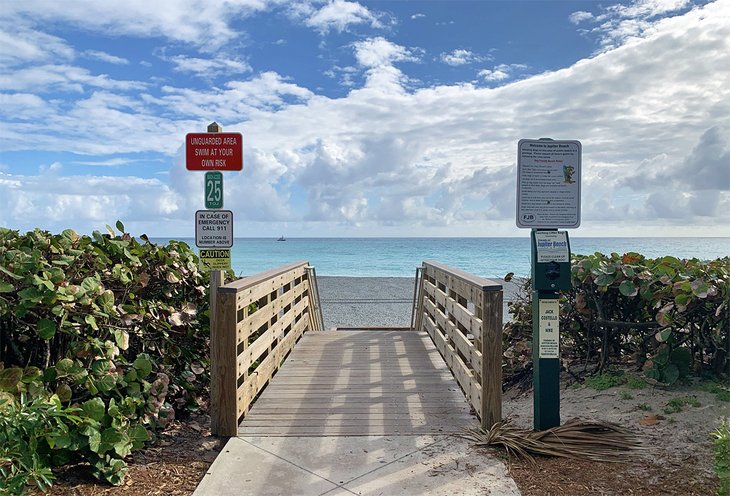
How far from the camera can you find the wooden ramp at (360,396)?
4.50 metres

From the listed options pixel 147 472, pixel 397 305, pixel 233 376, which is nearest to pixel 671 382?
pixel 233 376

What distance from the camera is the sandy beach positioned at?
14.7 meters

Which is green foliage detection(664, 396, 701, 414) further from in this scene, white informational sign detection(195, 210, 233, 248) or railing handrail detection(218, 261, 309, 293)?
white informational sign detection(195, 210, 233, 248)

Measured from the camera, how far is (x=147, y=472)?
377 cm

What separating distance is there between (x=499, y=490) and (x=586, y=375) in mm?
2510

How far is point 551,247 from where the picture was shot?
14.1 feet

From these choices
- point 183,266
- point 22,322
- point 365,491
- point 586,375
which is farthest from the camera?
point 586,375

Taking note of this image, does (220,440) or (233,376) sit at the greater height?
(233,376)

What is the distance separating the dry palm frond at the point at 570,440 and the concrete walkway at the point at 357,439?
0.66 ft

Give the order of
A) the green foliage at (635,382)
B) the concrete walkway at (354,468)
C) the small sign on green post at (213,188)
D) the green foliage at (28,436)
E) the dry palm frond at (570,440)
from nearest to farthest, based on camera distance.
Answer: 1. the green foliage at (28,436)
2. the concrete walkway at (354,468)
3. the dry palm frond at (570,440)
4. the small sign on green post at (213,188)
5. the green foliage at (635,382)

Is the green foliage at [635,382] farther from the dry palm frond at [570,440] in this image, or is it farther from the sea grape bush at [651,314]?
the dry palm frond at [570,440]

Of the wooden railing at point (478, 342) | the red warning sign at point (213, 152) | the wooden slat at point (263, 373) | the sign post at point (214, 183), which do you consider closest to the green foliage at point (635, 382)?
the wooden railing at point (478, 342)

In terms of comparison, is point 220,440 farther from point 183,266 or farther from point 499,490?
point 499,490

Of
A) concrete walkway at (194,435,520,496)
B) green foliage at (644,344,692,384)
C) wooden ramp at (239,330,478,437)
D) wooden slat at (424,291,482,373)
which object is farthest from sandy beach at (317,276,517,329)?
concrete walkway at (194,435,520,496)
